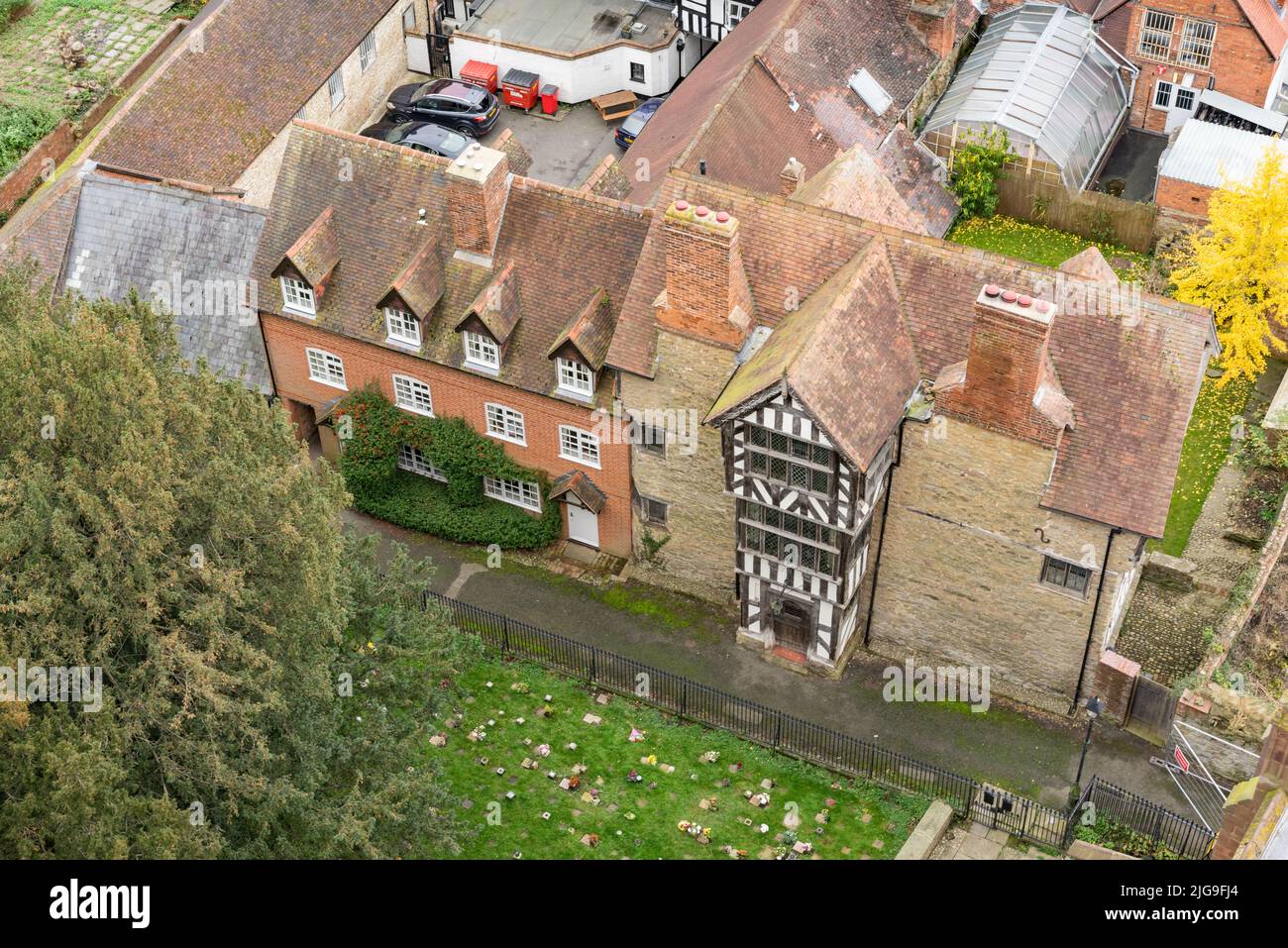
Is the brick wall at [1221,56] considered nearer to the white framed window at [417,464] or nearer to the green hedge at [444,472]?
the green hedge at [444,472]

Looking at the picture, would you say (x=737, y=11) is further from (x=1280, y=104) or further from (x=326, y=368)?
(x=326, y=368)

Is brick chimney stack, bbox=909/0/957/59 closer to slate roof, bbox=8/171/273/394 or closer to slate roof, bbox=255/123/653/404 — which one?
slate roof, bbox=255/123/653/404

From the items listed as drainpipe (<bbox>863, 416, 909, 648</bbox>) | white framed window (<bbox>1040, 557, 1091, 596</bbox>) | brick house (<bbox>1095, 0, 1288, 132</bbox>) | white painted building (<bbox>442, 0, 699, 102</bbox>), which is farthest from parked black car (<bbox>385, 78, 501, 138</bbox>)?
white framed window (<bbox>1040, 557, 1091, 596</bbox>)

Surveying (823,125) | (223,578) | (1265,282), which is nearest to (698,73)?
(823,125)

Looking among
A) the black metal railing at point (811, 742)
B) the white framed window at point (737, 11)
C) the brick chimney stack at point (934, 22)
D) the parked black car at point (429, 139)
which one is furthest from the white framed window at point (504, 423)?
the brick chimney stack at point (934, 22)

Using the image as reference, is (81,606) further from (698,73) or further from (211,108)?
(698,73)

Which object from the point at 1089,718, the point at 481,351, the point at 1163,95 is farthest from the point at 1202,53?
the point at 481,351
